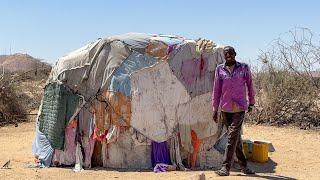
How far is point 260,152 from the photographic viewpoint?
27.3ft

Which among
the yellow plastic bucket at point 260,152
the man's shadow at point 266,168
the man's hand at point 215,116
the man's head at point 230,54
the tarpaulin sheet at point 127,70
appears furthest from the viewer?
the yellow plastic bucket at point 260,152

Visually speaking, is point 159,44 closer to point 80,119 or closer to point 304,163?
point 80,119

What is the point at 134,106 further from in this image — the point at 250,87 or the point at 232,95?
the point at 250,87

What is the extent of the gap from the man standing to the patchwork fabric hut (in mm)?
844

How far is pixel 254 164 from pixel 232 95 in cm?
185

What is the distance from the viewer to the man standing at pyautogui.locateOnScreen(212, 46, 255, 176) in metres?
6.77

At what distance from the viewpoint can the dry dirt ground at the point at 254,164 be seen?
7074mm

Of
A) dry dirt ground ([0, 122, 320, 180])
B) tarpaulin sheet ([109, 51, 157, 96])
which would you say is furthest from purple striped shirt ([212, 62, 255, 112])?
tarpaulin sheet ([109, 51, 157, 96])


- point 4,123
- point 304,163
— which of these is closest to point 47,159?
point 304,163

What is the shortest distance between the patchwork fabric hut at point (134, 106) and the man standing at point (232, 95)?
2.77 ft

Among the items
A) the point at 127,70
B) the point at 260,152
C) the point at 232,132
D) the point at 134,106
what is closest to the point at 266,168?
the point at 260,152

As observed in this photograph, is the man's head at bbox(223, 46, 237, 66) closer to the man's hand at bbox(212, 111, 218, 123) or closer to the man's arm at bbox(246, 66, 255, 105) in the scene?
the man's arm at bbox(246, 66, 255, 105)

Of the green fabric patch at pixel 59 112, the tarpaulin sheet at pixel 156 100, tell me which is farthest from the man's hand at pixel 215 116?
the green fabric patch at pixel 59 112

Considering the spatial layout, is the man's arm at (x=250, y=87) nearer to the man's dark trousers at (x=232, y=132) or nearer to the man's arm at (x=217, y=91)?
the man's dark trousers at (x=232, y=132)
